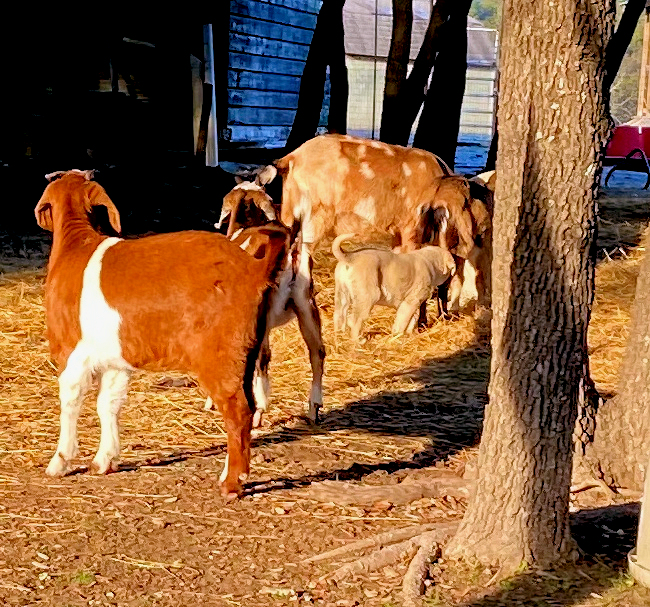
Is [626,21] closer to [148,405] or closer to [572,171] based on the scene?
[148,405]

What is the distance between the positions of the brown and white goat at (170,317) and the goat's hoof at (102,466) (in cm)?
12

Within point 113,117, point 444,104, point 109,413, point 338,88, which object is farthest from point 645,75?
point 109,413

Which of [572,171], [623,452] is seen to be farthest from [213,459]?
[572,171]

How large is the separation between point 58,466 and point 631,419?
252 cm

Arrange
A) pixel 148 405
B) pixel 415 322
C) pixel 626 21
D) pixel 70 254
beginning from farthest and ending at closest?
pixel 626 21 → pixel 415 322 → pixel 148 405 → pixel 70 254

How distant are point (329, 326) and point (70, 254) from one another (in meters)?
3.86

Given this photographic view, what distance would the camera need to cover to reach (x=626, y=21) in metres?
15.9

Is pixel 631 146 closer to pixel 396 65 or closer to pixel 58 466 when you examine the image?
pixel 396 65

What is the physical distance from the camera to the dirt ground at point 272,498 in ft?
13.5

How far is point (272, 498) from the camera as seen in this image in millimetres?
5070

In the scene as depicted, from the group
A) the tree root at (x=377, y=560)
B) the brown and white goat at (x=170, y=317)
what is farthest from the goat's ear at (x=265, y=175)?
the tree root at (x=377, y=560)

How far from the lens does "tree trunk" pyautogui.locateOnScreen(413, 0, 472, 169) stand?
14.5 metres

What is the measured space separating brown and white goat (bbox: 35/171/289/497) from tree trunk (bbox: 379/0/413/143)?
349 inches

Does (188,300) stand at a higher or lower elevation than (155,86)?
lower
